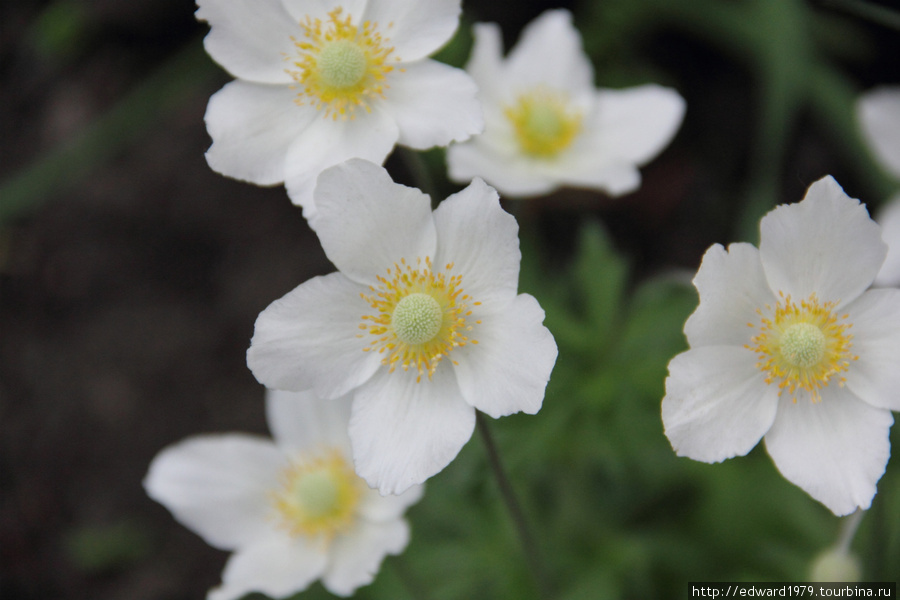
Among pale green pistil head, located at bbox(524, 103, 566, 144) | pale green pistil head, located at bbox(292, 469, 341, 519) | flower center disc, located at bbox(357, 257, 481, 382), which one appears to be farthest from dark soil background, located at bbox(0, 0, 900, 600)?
flower center disc, located at bbox(357, 257, 481, 382)

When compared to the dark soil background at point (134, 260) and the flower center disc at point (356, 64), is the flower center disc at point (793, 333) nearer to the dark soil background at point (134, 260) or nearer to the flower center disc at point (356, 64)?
the flower center disc at point (356, 64)

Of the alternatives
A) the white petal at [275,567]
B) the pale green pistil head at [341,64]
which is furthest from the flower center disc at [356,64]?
the white petal at [275,567]

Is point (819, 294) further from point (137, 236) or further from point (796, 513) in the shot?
point (137, 236)

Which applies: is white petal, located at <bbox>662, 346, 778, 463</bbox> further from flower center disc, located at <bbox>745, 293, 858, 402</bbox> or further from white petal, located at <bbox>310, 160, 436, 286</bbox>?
white petal, located at <bbox>310, 160, 436, 286</bbox>

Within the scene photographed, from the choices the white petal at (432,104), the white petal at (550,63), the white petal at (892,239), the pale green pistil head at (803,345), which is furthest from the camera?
the white petal at (892,239)

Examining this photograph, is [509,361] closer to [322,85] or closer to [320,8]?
[322,85]

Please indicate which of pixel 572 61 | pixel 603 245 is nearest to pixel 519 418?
pixel 603 245
